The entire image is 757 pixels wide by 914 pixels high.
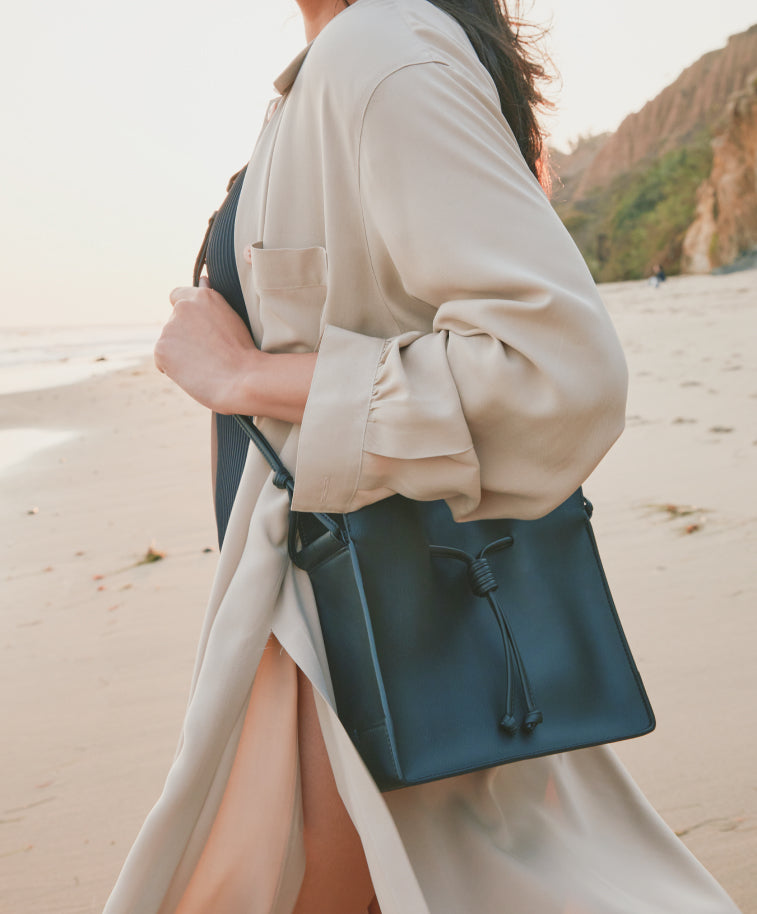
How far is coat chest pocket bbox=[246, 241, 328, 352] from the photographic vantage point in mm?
965

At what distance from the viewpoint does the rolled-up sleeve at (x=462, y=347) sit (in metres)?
0.83

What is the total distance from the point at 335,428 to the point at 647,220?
3060cm

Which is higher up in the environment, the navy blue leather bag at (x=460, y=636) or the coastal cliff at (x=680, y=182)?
→ the navy blue leather bag at (x=460, y=636)

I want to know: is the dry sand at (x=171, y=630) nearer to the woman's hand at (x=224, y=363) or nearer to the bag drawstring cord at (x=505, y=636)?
the bag drawstring cord at (x=505, y=636)

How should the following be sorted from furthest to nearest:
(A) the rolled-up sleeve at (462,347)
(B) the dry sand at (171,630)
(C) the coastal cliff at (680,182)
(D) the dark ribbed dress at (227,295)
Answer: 1. (C) the coastal cliff at (680,182)
2. (B) the dry sand at (171,630)
3. (D) the dark ribbed dress at (227,295)
4. (A) the rolled-up sleeve at (462,347)

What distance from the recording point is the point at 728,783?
2.25m

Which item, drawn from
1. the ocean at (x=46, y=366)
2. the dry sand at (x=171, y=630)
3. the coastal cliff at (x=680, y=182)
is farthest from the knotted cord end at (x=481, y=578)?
the coastal cliff at (x=680, y=182)

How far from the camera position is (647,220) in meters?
29.0

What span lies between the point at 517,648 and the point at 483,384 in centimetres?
29

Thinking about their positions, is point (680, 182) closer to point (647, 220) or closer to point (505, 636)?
point (647, 220)

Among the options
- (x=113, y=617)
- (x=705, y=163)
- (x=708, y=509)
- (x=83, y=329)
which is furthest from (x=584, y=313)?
(x=83, y=329)

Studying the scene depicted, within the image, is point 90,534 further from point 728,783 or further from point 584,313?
point 584,313

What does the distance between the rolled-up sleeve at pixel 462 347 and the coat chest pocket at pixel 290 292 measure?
9 centimetres

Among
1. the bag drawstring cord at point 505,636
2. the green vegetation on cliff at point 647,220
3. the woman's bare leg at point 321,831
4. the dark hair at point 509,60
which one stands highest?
the dark hair at point 509,60
